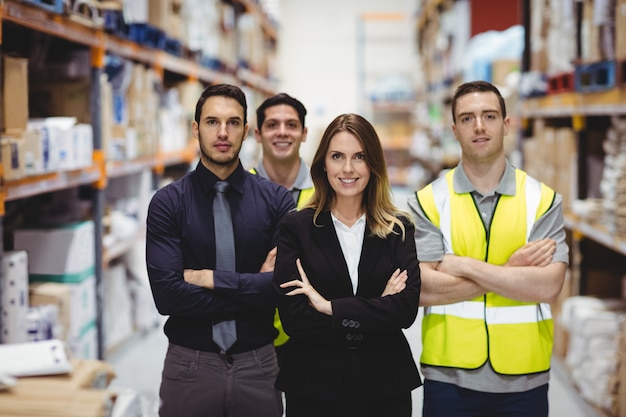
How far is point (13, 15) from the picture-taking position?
319cm

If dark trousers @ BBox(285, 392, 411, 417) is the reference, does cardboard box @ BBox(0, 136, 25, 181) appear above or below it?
above

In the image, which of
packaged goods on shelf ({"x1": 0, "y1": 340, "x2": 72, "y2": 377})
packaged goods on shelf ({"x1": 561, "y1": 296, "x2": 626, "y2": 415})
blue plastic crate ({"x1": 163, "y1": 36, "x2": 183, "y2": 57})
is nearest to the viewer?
packaged goods on shelf ({"x1": 0, "y1": 340, "x2": 72, "y2": 377})

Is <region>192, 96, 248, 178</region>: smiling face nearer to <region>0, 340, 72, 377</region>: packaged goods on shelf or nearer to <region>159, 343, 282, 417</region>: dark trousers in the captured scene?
<region>159, 343, 282, 417</region>: dark trousers

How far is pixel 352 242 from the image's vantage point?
2264 millimetres

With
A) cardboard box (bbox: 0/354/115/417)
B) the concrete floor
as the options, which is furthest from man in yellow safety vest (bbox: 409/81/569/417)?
cardboard box (bbox: 0/354/115/417)

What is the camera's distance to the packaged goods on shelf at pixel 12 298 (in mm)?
3355

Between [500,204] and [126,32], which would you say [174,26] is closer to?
[126,32]

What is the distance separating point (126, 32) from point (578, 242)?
3291 millimetres

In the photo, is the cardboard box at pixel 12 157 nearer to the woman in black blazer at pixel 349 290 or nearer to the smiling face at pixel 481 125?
the woman in black blazer at pixel 349 290

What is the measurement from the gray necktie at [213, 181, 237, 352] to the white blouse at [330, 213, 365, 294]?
37 cm

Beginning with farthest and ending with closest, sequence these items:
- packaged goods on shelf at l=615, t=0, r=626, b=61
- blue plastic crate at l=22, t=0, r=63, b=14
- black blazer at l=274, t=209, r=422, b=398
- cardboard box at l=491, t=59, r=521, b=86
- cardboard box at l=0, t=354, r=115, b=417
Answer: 1. cardboard box at l=491, t=59, r=521, b=86
2. packaged goods on shelf at l=615, t=0, r=626, b=61
3. blue plastic crate at l=22, t=0, r=63, b=14
4. black blazer at l=274, t=209, r=422, b=398
5. cardboard box at l=0, t=354, r=115, b=417

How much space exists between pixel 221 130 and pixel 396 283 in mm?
743

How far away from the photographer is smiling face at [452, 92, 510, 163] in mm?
2404

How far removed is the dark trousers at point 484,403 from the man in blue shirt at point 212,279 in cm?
56
